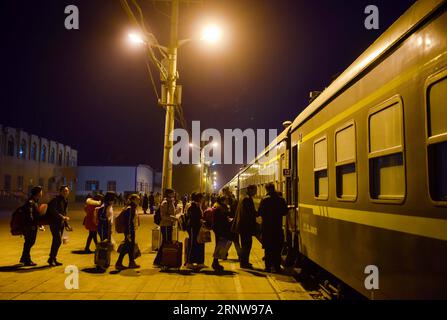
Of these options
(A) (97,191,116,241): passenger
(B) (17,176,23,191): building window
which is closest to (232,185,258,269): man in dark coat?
(A) (97,191,116,241): passenger

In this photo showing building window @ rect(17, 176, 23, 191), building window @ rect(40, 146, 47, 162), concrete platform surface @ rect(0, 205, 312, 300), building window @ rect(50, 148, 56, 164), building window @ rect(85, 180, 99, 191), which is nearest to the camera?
concrete platform surface @ rect(0, 205, 312, 300)

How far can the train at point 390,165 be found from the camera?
339cm

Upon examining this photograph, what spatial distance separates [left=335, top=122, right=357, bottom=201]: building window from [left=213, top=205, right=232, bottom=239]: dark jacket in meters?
4.16

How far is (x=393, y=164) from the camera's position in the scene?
4.20m

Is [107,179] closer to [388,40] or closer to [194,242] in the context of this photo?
[194,242]

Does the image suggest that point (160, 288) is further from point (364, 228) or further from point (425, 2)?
point (425, 2)

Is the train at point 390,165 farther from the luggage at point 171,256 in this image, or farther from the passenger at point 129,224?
the passenger at point 129,224

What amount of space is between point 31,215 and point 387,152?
7.71 meters

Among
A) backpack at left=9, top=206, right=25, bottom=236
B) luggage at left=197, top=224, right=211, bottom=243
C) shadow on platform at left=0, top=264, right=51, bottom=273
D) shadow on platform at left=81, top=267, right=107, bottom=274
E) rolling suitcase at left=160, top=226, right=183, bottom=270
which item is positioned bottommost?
shadow on platform at left=81, top=267, right=107, bottom=274

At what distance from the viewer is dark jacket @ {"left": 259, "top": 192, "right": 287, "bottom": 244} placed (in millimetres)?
8922

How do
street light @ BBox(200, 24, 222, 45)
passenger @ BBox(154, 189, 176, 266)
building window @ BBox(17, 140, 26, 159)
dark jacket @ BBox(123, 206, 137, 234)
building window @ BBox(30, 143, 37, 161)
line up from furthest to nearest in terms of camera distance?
1. building window @ BBox(30, 143, 37, 161)
2. building window @ BBox(17, 140, 26, 159)
3. street light @ BBox(200, 24, 222, 45)
4. passenger @ BBox(154, 189, 176, 266)
5. dark jacket @ BBox(123, 206, 137, 234)

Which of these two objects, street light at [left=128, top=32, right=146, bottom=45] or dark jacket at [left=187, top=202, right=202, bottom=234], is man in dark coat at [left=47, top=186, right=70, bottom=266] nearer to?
dark jacket at [left=187, top=202, right=202, bottom=234]
